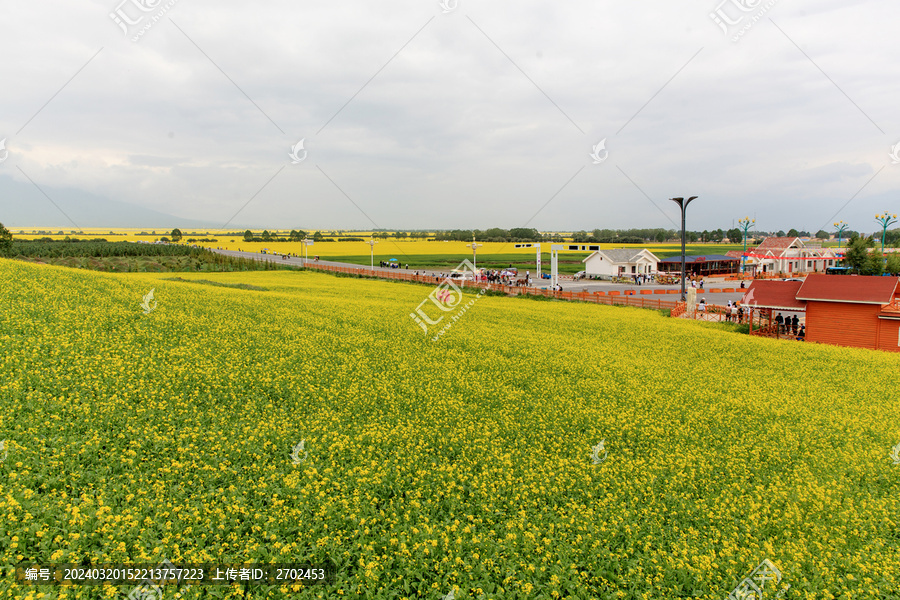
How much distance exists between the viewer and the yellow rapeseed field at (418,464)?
609cm

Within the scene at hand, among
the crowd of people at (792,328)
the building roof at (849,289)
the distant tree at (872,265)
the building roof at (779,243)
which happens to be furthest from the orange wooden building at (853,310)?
the building roof at (779,243)

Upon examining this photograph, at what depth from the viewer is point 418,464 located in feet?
27.7

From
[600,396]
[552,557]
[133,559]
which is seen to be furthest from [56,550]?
[600,396]

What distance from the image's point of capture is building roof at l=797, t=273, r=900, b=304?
22.0 m

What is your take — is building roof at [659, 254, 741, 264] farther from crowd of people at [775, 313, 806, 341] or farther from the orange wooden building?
the orange wooden building

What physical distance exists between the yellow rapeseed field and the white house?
4876cm

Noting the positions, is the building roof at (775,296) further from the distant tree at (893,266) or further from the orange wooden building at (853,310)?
the distant tree at (893,266)

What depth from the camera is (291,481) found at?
7.28 meters

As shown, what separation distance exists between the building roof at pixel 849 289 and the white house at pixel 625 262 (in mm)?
38839

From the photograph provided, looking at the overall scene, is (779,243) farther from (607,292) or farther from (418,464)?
(418,464)

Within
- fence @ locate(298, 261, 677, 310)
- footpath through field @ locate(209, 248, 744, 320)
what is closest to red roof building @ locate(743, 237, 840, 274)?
footpath through field @ locate(209, 248, 744, 320)

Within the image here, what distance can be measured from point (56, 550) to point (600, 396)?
447 inches

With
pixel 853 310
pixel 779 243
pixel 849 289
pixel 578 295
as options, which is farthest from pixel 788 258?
pixel 849 289

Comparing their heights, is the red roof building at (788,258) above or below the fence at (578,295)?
above
